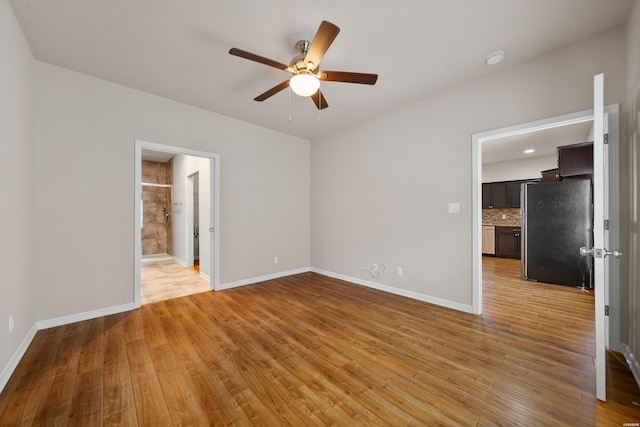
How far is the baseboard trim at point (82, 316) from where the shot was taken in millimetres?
2622

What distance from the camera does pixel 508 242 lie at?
677cm

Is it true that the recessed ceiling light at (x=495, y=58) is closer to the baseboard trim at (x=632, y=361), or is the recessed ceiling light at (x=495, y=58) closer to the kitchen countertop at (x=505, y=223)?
the baseboard trim at (x=632, y=361)

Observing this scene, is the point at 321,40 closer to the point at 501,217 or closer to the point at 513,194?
the point at 513,194

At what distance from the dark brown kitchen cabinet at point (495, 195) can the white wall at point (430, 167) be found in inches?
207

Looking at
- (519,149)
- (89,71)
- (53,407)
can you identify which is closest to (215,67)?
(89,71)

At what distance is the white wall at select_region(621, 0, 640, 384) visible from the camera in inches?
71.6

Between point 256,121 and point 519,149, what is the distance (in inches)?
238

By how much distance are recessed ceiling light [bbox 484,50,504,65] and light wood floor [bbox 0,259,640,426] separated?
2779 mm

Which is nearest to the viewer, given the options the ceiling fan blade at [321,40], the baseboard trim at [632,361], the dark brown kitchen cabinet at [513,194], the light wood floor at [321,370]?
the light wood floor at [321,370]

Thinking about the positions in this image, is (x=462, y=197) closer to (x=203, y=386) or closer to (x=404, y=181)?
(x=404, y=181)

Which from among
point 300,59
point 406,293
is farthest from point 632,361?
point 300,59

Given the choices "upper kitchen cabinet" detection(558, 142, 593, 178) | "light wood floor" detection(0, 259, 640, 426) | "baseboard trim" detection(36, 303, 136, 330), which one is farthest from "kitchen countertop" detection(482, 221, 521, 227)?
"baseboard trim" detection(36, 303, 136, 330)

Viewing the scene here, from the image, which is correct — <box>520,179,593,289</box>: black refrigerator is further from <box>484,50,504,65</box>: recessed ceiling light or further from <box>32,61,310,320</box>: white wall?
<box>32,61,310,320</box>: white wall

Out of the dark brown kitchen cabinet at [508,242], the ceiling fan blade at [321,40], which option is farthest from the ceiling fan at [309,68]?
the dark brown kitchen cabinet at [508,242]
